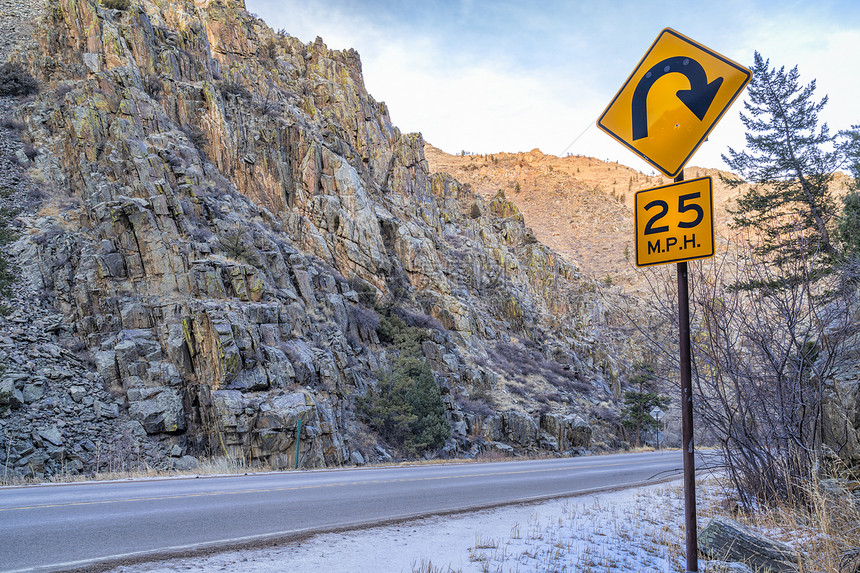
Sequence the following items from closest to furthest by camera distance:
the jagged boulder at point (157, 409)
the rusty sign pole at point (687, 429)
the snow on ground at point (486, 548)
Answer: the rusty sign pole at point (687, 429) < the snow on ground at point (486, 548) < the jagged boulder at point (157, 409)

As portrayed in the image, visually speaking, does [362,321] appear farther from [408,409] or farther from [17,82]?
[17,82]

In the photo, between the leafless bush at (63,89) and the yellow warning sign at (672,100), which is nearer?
the yellow warning sign at (672,100)

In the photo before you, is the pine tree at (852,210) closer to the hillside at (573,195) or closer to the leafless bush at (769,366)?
the leafless bush at (769,366)

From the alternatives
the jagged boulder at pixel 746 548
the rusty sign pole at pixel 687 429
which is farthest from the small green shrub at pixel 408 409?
the rusty sign pole at pixel 687 429

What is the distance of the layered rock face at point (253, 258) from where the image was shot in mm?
19062

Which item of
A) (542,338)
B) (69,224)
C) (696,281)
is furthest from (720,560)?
(542,338)

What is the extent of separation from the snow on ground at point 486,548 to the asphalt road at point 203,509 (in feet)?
1.73

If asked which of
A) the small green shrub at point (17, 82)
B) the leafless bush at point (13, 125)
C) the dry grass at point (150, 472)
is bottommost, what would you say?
the dry grass at point (150, 472)

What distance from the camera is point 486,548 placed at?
5738 millimetres

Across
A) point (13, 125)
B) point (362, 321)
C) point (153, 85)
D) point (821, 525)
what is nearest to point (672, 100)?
point (821, 525)

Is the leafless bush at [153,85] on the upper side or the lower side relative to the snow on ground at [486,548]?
upper

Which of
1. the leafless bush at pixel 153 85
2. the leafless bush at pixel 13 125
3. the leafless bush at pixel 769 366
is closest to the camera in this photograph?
the leafless bush at pixel 769 366

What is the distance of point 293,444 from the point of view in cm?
1797

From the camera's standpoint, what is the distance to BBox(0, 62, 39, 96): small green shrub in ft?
98.8
